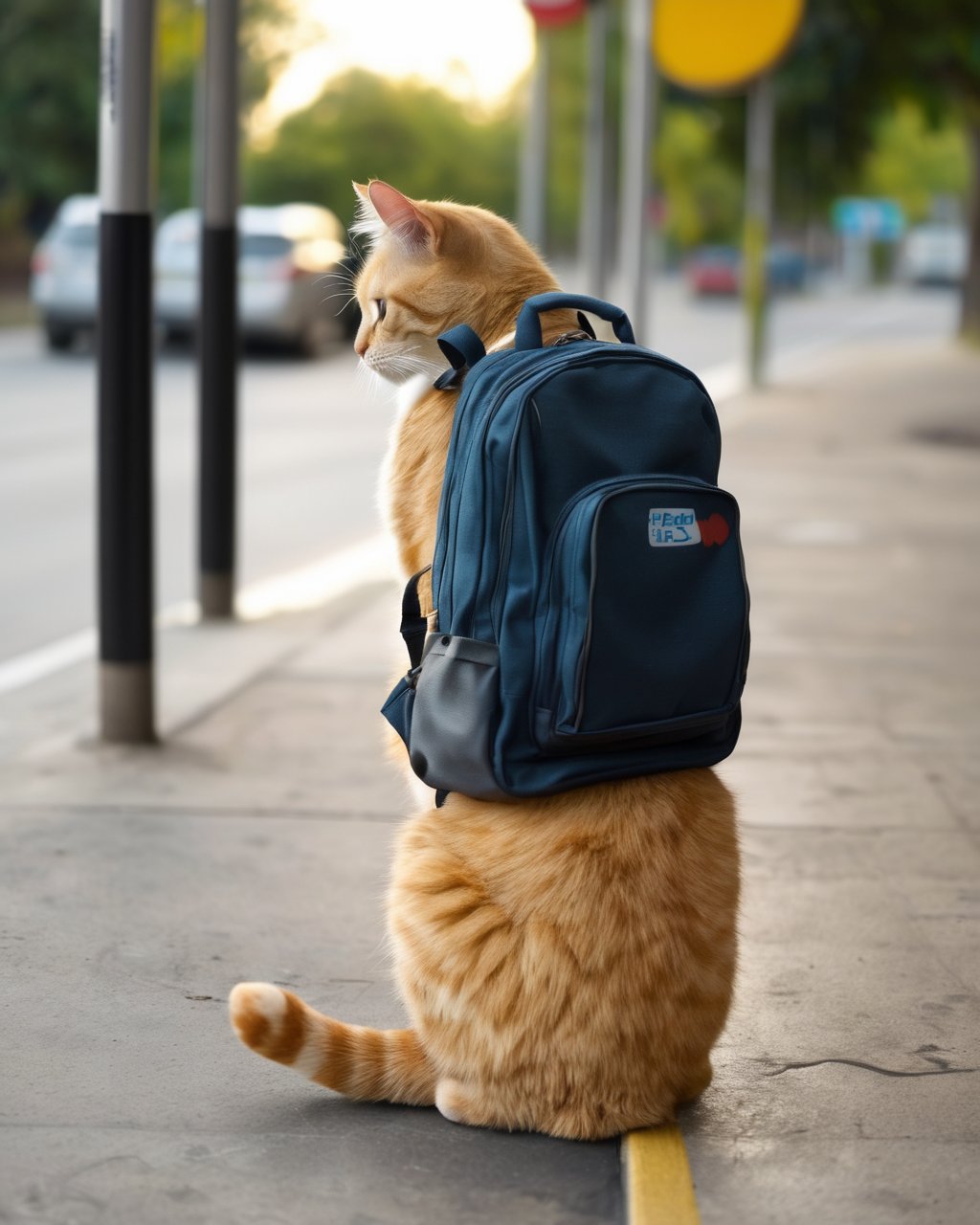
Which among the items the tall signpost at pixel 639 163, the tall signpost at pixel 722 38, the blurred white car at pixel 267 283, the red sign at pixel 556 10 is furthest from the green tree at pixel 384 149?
the red sign at pixel 556 10

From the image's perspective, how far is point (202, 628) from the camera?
25.2 feet

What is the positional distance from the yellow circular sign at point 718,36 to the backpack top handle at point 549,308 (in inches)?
423

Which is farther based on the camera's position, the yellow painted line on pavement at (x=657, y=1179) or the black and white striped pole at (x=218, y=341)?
the black and white striped pole at (x=218, y=341)

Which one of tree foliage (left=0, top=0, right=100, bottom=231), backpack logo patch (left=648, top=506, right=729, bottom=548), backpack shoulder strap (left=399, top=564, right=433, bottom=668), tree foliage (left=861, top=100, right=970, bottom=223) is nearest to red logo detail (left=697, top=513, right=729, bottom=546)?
backpack logo patch (left=648, top=506, right=729, bottom=548)

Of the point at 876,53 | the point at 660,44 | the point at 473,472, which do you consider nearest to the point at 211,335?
the point at 473,472

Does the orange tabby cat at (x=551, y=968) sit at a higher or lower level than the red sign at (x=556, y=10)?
lower

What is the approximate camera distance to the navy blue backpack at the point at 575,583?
2840 millimetres

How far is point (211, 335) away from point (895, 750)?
11.7 feet

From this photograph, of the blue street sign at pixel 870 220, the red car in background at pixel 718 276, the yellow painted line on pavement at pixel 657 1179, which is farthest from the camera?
the blue street sign at pixel 870 220

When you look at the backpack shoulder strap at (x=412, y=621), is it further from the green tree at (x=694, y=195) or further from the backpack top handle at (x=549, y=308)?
the green tree at (x=694, y=195)

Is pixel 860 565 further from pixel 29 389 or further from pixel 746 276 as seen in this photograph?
pixel 746 276

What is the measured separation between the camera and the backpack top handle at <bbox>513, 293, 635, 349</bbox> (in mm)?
3084

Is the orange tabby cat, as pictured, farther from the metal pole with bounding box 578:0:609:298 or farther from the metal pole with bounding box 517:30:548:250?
the metal pole with bounding box 517:30:548:250

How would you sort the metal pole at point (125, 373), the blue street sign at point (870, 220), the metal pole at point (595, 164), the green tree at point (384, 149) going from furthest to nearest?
the blue street sign at point (870, 220) < the green tree at point (384, 149) < the metal pole at point (595, 164) < the metal pole at point (125, 373)
